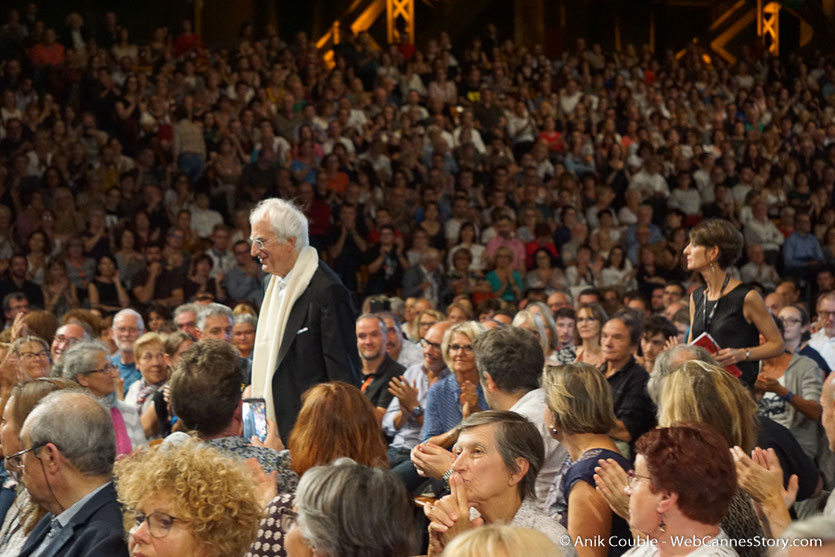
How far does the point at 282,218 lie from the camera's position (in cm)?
449

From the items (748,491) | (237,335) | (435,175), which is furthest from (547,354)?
(435,175)

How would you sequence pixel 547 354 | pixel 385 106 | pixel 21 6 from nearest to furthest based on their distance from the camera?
pixel 547 354 < pixel 385 106 < pixel 21 6

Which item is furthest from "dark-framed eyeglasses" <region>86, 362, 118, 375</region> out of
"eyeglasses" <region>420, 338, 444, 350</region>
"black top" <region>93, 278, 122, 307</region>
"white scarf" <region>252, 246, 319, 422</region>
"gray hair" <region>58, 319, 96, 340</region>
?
"black top" <region>93, 278, 122, 307</region>

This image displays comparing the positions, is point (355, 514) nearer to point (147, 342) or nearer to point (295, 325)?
point (295, 325)

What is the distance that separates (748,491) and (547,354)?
413cm

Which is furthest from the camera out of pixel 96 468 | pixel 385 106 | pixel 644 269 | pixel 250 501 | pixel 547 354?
pixel 385 106

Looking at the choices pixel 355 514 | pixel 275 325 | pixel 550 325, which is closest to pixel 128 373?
pixel 275 325

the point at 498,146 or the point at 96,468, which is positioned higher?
the point at 498,146

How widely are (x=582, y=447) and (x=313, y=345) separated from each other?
1278 millimetres

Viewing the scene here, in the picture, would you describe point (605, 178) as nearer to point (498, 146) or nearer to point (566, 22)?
point (498, 146)

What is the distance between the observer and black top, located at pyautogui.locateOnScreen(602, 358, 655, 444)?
513 centimetres

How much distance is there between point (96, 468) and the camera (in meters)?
3.04

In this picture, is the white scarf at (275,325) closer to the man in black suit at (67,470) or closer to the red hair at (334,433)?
the red hair at (334,433)

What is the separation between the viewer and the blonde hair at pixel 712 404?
12.1ft
